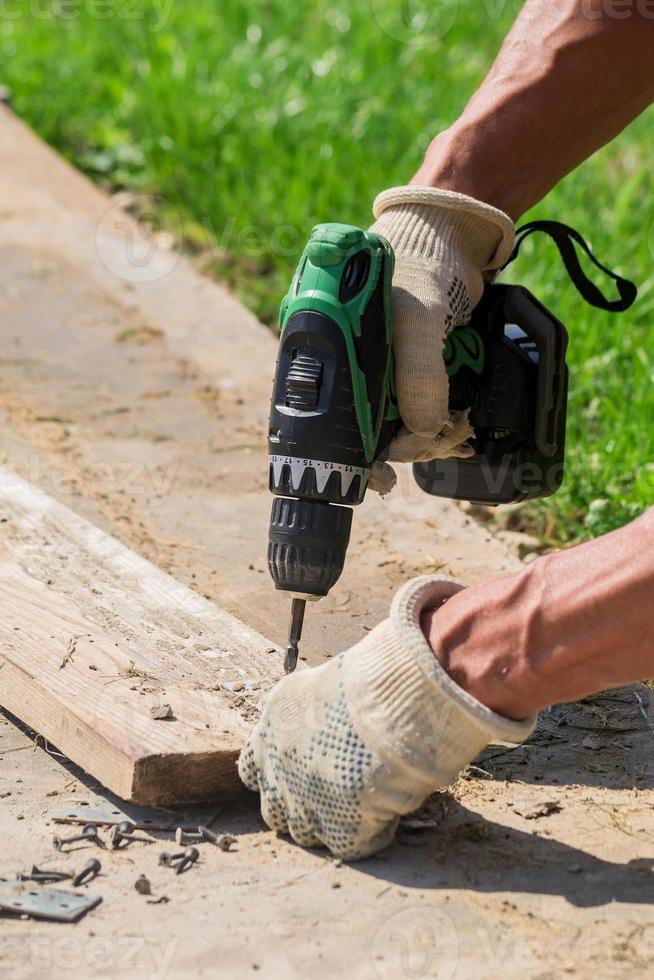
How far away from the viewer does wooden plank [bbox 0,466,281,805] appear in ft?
7.13

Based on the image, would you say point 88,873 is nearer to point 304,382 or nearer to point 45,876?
point 45,876

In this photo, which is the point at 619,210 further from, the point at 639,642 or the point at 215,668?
the point at 639,642

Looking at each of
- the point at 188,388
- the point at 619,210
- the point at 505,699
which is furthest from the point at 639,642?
the point at 619,210

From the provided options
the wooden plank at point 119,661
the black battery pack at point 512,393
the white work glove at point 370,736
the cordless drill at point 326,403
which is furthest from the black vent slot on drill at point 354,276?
the wooden plank at point 119,661

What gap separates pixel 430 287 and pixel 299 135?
10.4 feet

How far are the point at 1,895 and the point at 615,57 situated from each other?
1.89 m

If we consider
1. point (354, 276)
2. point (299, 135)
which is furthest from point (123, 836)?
point (299, 135)

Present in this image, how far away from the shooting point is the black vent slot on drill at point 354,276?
228 cm

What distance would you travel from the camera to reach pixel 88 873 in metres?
2.02

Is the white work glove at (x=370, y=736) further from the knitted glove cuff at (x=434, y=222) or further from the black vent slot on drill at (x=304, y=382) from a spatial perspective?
the knitted glove cuff at (x=434, y=222)

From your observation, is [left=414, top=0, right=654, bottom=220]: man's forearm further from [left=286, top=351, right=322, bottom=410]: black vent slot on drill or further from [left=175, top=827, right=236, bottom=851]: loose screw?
[left=175, top=827, right=236, bottom=851]: loose screw

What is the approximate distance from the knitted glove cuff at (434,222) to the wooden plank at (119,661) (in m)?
0.84

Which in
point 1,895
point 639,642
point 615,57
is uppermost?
point 615,57

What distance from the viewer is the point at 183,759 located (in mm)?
2146
